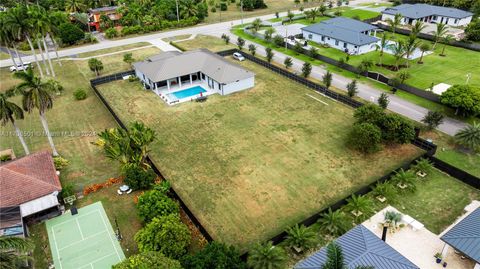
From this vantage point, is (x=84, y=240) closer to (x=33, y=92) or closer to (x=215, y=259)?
(x=215, y=259)

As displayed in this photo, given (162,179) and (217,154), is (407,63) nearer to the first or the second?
(217,154)

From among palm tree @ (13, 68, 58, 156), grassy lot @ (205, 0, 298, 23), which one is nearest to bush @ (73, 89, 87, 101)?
palm tree @ (13, 68, 58, 156)

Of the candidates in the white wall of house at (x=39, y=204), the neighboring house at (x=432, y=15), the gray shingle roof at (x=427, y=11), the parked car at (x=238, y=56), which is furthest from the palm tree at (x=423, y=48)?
the white wall of house at (x=39, y=204)

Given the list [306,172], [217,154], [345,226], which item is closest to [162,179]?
[217,154]

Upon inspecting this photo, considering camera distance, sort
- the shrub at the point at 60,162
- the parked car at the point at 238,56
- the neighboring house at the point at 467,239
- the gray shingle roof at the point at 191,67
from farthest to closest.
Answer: the parked car at the point at 238,56, the gray shingle roof at the point at 191,67, the shrub at the point at 60,162, the neighboring house at the point at 467,239

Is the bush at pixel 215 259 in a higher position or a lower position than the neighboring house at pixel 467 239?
higher

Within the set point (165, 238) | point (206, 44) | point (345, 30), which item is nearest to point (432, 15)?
point (345, 30)

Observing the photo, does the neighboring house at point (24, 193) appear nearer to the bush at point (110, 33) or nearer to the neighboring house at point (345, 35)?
the bush at point (110, 33)
